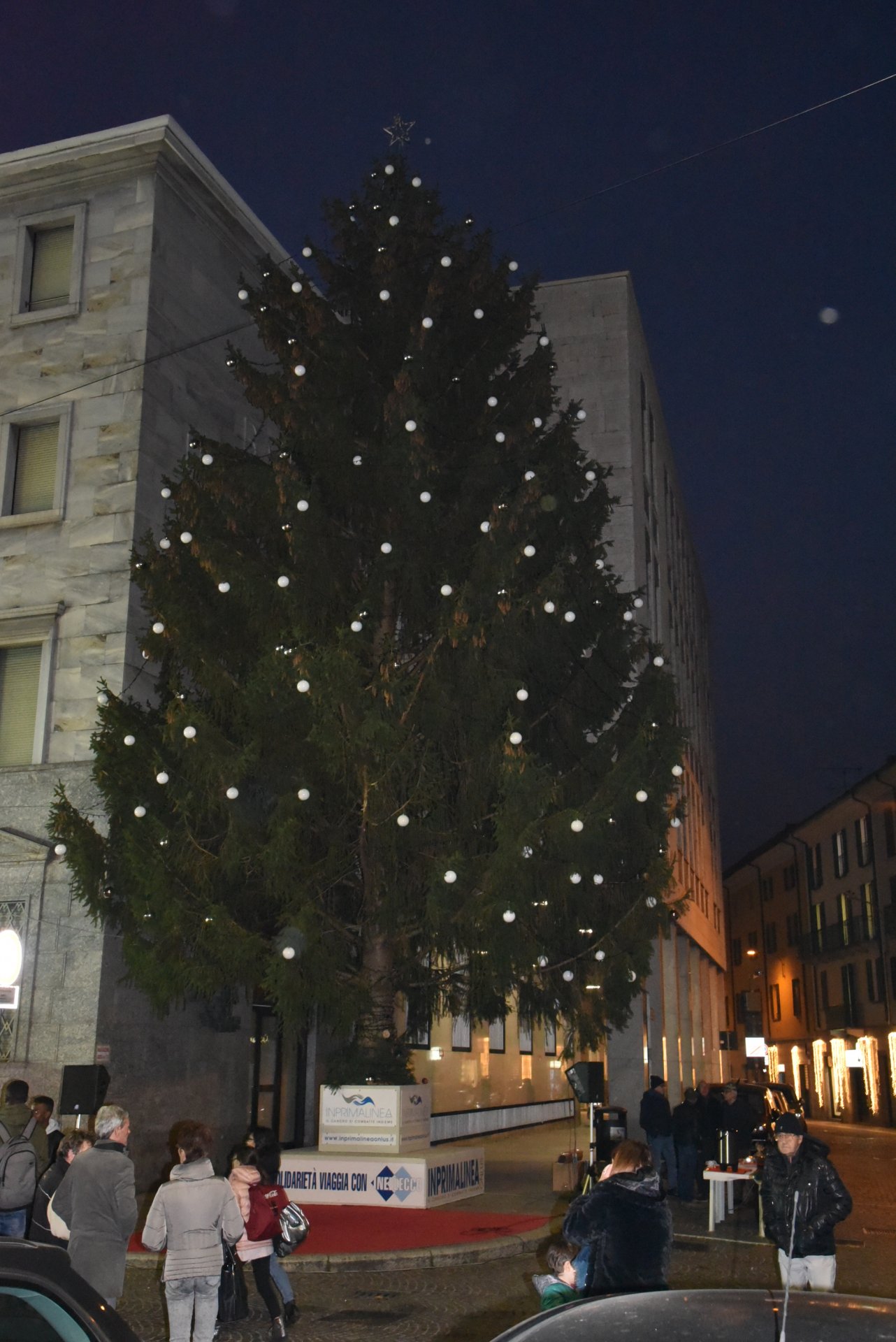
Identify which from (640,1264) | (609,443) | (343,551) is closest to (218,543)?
(343,551)

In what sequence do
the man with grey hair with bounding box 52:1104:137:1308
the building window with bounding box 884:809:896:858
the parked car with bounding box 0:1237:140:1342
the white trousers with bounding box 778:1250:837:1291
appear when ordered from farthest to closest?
the building window with bounding box 884:809:896:858 → the white trousers with bounding box 778:1250:837:1291 → the man with grey hair with bounding box 52:1104:137:1308 → the parked car with bounding box 0:1237:140:1342

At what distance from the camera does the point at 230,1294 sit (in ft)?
32.6

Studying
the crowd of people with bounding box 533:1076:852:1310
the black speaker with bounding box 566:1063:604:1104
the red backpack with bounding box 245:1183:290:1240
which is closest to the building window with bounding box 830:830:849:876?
the black speaker with bounding box 566:1063:604:1104

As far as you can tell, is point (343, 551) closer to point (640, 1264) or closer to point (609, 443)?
point (640, 1264)

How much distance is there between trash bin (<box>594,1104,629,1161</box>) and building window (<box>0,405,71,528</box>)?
42.4ft

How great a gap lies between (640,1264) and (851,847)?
58.6 metres

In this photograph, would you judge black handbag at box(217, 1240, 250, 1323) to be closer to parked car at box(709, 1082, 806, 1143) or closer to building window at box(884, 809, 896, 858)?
parked car at box(709, 1082, 806, 1143)

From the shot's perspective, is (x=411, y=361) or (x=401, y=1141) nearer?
(x=401, y=1141)

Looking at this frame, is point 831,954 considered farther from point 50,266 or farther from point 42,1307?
point 42,1307

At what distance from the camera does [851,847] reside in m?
62.2

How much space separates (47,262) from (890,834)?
148 ft

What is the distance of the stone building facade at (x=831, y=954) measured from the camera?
184ft

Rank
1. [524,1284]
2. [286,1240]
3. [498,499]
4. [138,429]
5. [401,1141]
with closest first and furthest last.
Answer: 1. [286,1240]
2. [524,1284]
3. [401,1141]
4. [498,499]
5. [138,429]

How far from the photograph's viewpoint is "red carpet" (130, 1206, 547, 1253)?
45.1 ft
